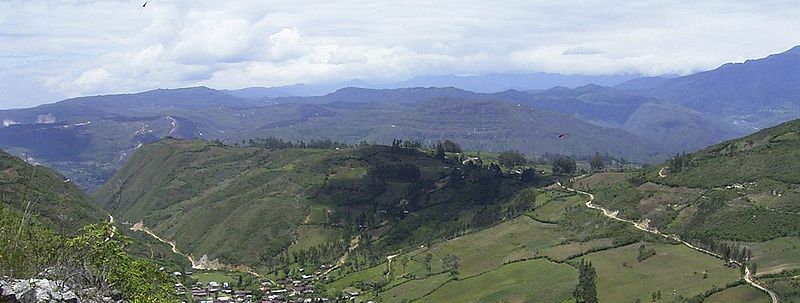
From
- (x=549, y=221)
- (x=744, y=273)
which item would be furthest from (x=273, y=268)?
(x=744, y=273)

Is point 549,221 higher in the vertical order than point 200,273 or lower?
higher

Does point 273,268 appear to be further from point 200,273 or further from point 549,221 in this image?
point 549,221

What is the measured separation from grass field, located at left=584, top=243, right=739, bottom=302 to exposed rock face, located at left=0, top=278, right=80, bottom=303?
77448mm

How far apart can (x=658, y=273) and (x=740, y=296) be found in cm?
1685

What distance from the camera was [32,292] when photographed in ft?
76.5

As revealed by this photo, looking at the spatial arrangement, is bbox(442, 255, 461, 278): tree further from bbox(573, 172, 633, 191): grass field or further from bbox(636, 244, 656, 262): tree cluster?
bbox(573, 172, 633, 191): grass field

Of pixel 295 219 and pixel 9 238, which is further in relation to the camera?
pixel 295 219

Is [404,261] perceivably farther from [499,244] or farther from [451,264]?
[499,244]

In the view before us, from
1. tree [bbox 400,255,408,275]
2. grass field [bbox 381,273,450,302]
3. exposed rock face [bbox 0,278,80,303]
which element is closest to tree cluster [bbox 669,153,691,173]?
grass field [bbox 381,273,450,302]

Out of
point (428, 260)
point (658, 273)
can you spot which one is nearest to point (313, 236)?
point (428, 260)

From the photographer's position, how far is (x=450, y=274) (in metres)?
121

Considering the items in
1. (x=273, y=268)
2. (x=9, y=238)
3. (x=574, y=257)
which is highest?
(x=9, y=238)

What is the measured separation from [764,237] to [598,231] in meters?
28.7

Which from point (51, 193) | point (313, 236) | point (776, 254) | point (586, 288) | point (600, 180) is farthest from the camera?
point (313, 236)
